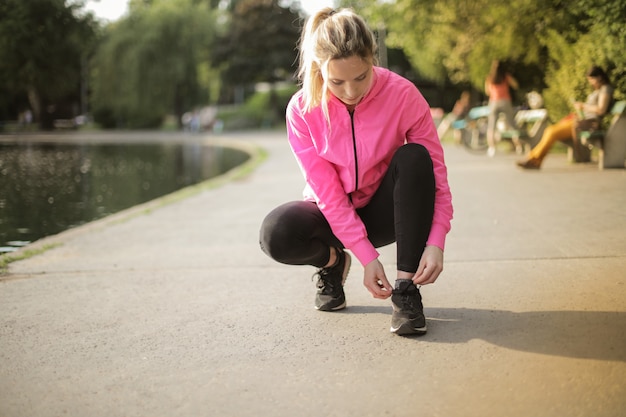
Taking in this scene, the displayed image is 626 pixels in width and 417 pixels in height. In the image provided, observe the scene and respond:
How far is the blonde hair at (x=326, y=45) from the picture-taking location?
2889 mm

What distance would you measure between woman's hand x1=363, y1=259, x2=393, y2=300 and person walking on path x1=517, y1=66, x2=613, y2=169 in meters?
7.33

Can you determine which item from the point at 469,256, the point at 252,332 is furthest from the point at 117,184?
the point at 252,332

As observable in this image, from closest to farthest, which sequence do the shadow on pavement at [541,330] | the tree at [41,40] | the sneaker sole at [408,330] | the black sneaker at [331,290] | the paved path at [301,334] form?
Answer: the paved path at [301,334] → the shadow on pavement at [541,330] → the sneaker sole at [408,330] → the black sneaker at [331,290] → the tree at [41,40]

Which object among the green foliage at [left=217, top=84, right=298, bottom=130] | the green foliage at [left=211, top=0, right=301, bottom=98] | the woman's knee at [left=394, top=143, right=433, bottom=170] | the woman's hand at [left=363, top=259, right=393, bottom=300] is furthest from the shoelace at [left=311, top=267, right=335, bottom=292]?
the green foliage at [left=211, top=0, right=301, bottom=98]

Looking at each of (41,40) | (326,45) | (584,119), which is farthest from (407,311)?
(41,40)

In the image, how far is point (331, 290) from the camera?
3479 mm

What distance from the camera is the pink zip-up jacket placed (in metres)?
3.17

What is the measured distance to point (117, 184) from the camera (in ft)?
40.4

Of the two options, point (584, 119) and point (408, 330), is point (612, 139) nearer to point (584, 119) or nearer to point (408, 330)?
point (584, 119)

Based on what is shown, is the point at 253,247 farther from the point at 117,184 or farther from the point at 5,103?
the point at 5,103

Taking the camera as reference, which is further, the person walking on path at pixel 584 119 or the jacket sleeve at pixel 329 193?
the person walking on path at pixel 584 119

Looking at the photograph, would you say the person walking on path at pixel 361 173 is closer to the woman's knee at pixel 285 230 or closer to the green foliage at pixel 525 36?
the woman's knee at pixel 285 230

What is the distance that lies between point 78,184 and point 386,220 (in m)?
9.88

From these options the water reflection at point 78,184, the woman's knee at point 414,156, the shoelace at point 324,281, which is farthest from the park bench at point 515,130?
the woman's knee at point 414,156
